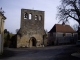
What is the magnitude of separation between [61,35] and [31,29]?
16026mm

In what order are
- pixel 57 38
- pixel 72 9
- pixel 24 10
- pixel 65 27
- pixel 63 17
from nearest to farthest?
pixel 72 9
pixel 63 17
pixel 24 10
pixel 57 38
pixel 65 27

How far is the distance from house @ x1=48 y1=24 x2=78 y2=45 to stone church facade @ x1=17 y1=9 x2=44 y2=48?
10900 millimetres

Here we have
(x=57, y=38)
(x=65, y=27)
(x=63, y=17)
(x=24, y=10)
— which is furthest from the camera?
(x=65, y=27)

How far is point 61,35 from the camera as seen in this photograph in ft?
189

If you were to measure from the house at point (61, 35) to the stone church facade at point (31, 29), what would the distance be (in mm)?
10900

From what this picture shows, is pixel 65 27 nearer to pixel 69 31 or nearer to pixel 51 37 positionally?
pixel 69 31

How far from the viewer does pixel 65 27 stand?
199 feet

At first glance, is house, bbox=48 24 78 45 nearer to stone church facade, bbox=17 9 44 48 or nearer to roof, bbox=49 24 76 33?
roof, bbox=49 24 76 33

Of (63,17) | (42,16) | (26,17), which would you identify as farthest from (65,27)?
(63,17)

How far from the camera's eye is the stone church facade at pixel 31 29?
4481 centimetres

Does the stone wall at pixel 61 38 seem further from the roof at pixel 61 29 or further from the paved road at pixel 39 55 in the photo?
the paved road at pixel 39 55

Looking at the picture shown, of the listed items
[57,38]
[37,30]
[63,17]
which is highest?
[63,17]

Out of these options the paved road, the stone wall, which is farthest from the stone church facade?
the paved road

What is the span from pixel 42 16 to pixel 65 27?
16.8 meters
